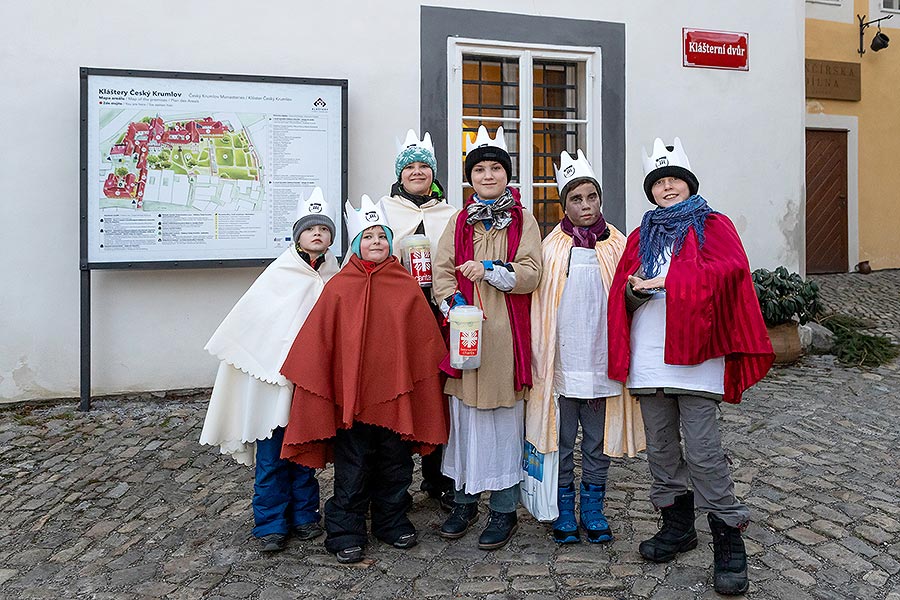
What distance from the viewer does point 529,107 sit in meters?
7.09

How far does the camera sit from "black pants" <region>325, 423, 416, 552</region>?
11.6 ft

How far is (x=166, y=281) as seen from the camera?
6.31 meters

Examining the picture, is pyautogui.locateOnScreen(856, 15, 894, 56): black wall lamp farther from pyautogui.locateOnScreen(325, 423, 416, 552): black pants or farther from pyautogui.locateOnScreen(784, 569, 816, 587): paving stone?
pyautogui.locateOnScreen(325, 423, 416, 552): black pants

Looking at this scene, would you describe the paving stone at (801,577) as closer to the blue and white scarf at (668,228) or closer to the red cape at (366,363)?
the blue and white scarf at (668,228)

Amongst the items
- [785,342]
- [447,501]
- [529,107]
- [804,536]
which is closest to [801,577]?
[804,536]

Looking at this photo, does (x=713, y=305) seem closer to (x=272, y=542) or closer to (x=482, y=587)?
(x=482, y=587)

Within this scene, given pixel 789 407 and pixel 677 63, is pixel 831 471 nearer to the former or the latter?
pixel 789 407

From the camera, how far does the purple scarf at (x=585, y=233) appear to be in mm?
3545

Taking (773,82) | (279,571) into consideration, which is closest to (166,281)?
(279,571)

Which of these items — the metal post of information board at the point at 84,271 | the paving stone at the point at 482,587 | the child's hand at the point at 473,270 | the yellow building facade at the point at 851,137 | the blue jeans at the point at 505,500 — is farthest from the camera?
the yellow building facade at the point at 851,137

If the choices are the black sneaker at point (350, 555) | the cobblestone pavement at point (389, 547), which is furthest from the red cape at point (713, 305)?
the black sneaker at point (350, 555)

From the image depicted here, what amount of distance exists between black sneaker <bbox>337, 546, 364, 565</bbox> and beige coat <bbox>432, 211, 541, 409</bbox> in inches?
32.0

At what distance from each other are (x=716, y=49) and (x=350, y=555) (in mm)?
6230

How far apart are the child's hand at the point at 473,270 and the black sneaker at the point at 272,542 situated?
1497 mm
